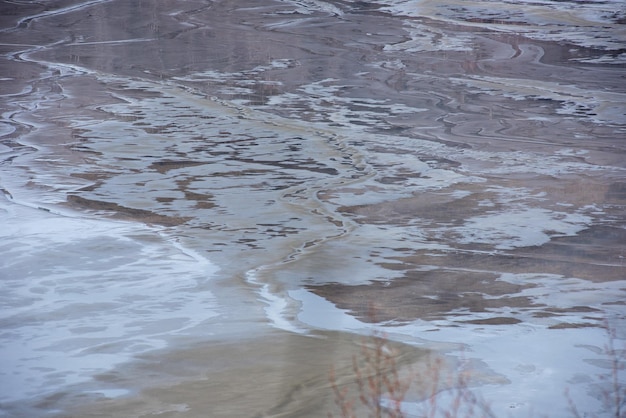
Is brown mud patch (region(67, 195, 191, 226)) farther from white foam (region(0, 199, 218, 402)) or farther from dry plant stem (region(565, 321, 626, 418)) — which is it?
dry plant stem (region(565, 321, 626, 418))

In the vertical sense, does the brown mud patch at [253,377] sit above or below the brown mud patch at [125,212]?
above

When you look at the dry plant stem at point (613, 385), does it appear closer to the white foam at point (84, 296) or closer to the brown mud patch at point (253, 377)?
the brown mud patch at point (253, 377)

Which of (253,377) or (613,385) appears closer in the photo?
(613,385)

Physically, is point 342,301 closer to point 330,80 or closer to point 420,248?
point 420,248

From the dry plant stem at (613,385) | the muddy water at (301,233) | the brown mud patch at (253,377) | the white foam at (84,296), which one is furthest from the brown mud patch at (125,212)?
the dry plant stem at (613,385)

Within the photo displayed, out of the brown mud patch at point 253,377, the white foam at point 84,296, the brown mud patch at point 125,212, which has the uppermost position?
the brown mud patch at point 253,377

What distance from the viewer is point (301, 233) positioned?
6.81 meters

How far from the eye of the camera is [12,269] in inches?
235

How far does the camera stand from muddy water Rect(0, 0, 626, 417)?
4.39m

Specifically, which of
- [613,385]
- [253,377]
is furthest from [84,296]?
[613,385]

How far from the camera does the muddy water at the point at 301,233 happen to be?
439 cm

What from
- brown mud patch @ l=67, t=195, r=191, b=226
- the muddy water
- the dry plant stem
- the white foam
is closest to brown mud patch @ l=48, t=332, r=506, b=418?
the muddy water

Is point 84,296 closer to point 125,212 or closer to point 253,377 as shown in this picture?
point 253,377

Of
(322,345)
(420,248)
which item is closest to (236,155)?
(420,248)
